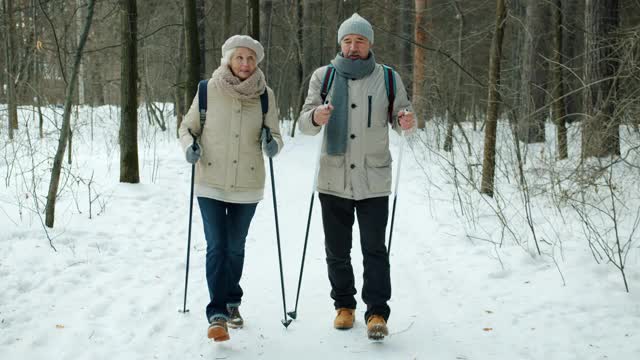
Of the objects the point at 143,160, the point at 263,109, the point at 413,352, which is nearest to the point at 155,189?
the point at 143,160

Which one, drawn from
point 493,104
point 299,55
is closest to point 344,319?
point 493,104

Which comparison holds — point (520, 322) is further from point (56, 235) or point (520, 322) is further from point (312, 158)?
point (312, 158)

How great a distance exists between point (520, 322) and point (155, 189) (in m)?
5.92

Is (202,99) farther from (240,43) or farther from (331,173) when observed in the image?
(331,173)

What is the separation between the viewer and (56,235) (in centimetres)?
539

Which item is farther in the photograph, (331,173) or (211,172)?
(331,173)

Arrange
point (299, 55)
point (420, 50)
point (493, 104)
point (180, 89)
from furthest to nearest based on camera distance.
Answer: point (299, 55), point (180, 89), point (420, 50), point (493, 104)

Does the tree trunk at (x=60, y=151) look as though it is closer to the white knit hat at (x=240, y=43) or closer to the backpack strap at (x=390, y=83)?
the white knit hat at (x=240, y=43)

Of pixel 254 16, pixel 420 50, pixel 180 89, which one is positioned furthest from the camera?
pixel 180 89

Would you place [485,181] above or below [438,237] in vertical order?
above

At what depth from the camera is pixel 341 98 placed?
3.79m

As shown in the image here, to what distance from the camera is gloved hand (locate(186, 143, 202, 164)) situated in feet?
11.8

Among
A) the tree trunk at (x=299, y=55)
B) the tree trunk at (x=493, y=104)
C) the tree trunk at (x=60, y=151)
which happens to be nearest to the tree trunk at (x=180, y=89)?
the tree trunk at (x=299, y=55)

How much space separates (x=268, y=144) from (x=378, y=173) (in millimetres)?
785
